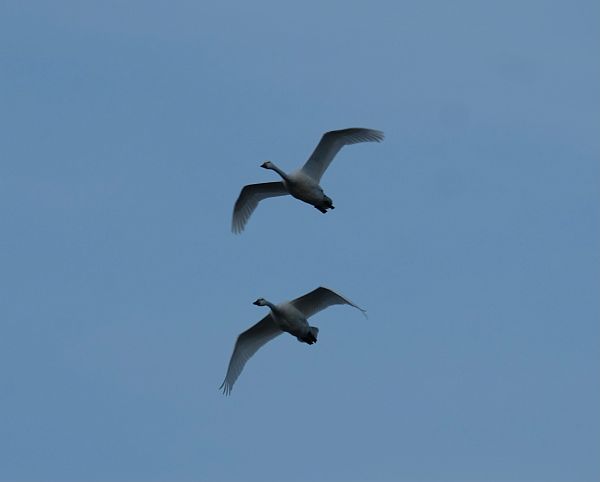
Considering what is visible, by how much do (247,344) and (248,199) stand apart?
16.1 ft

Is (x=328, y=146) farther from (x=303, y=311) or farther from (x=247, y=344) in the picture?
(x=247, y=344)

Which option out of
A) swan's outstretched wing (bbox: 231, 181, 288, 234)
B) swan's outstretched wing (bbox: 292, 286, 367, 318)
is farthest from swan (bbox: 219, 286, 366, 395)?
swan's outstretched wing (bbox: 231, 181, 288, 234)

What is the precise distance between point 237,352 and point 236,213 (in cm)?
475

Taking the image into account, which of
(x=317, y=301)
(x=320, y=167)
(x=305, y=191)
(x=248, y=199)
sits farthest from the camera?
(x=248, y=199)

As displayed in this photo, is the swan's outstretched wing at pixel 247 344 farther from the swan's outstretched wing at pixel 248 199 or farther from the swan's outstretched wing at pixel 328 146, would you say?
the swan's outstretched wing at pixel 328 146

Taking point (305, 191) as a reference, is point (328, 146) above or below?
above

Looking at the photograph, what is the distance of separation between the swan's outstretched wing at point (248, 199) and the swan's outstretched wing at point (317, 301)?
5052 mm

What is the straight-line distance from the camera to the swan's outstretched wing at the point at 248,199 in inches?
1950

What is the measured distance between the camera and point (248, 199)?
49844 mm

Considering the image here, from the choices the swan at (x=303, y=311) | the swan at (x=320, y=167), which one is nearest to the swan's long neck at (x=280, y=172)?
the swan at (x=320, y=167)

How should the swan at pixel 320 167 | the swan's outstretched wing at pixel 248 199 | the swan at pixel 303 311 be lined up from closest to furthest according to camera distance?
the swan at pixel 303 311, the swan at pixel 320 167, the swan's outstretched wing at pixel 248 199

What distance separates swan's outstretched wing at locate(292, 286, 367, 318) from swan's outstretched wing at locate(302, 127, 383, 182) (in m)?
3.93

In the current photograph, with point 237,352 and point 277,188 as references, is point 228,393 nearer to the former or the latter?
point 237,352

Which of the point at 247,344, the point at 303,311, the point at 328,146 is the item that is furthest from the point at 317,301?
the point at 328,146
